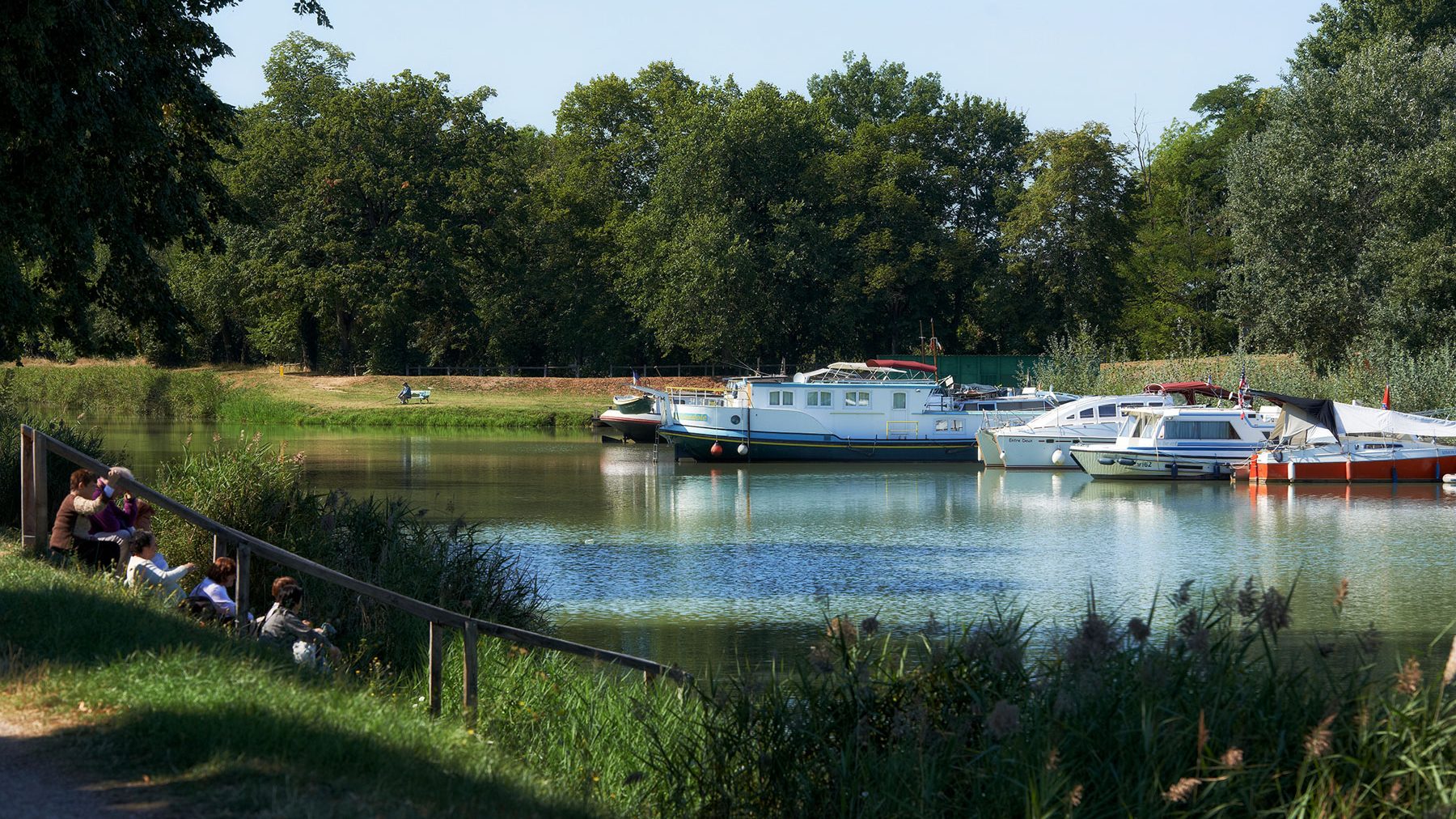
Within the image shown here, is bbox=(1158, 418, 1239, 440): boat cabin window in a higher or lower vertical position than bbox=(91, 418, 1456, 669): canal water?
higher

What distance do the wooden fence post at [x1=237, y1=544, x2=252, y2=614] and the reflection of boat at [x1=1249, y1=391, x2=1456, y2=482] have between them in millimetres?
33267

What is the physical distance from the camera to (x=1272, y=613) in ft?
22.4

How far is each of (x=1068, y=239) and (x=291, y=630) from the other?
6351 cm

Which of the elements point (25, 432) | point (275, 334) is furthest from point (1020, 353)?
point (25, 432)

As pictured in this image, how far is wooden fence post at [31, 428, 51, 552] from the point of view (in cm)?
1173

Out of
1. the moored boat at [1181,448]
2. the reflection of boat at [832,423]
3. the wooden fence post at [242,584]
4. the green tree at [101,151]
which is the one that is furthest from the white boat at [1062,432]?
the wooden fence post at [242,584]

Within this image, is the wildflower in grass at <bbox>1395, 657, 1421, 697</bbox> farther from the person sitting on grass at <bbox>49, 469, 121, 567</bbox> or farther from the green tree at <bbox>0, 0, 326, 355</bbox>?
the green tree at <bbox>0, 0, 326, 355</bbox>

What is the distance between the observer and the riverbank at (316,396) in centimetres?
6706

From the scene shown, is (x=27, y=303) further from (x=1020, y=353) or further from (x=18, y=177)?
(x=1020, y=353)

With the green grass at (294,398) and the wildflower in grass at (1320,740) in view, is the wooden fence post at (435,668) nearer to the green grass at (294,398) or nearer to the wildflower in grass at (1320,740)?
the wildflower in grass at (1320,740)

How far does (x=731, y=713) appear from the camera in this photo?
8320 millimetres

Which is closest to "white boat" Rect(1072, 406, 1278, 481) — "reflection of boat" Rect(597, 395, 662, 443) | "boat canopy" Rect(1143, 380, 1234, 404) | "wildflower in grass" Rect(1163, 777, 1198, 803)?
"boat canopy" Rect(1143, 380, 1234, 404)

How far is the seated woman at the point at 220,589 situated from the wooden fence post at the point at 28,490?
1729 mm

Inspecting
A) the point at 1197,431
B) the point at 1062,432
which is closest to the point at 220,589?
the point at 1197,431
